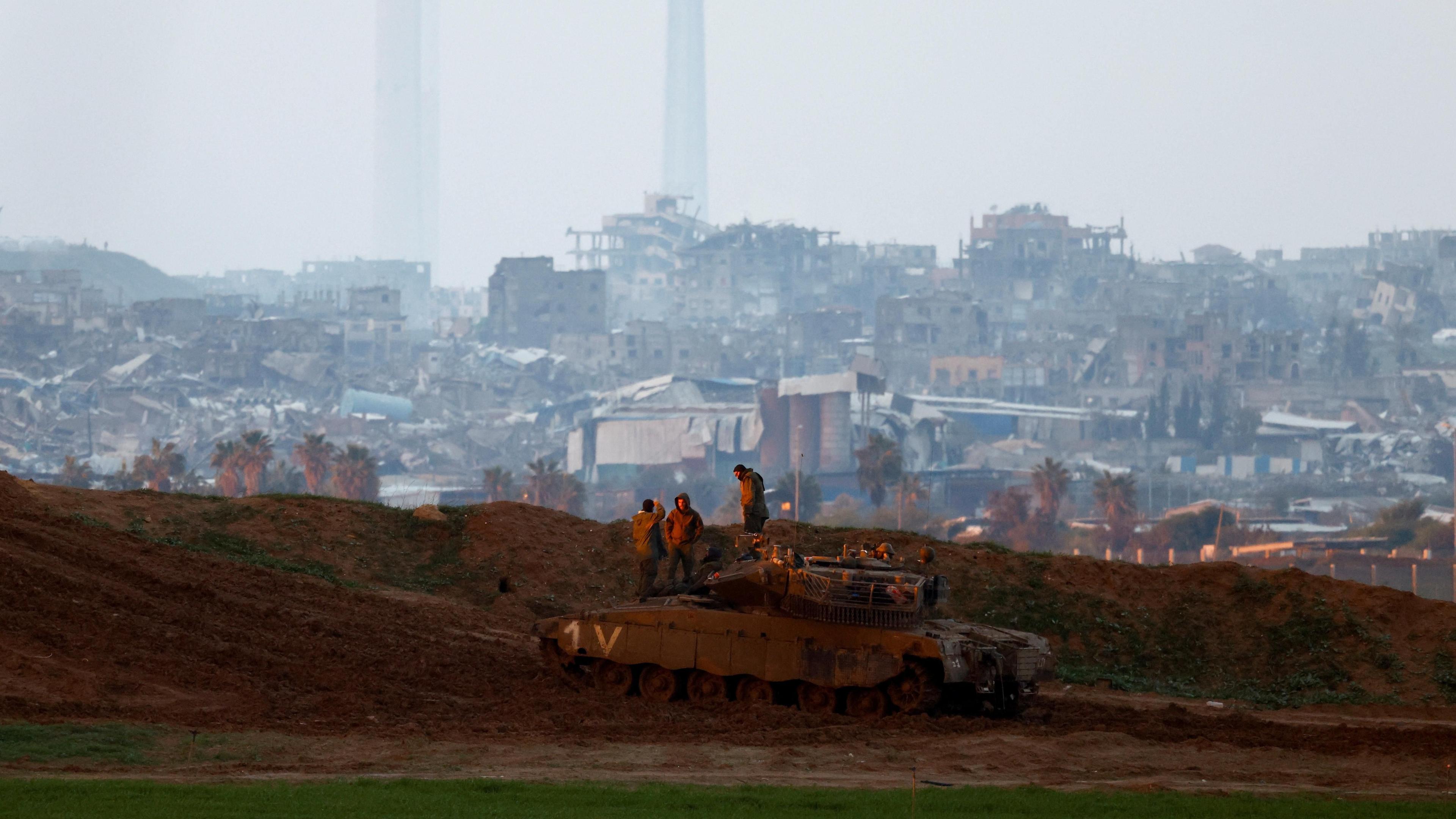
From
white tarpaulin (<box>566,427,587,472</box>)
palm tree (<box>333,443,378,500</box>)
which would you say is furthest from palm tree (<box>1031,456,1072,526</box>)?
white tarpaulin (<box>566,427,587,472</box>)

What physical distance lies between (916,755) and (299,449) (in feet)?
281

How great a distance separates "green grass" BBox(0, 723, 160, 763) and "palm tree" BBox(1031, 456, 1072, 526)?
88412 mm

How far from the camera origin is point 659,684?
18125 mm

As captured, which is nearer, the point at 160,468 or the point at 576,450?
the point at 160,468

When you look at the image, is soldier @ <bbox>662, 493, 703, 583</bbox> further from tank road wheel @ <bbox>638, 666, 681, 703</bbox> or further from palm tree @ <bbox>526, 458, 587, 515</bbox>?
palm tree @ <bbox>526, 458, 587, 515</bbox>

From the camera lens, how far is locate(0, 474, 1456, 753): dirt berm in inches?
631

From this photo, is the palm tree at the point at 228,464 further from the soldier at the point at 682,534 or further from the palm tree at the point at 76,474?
the soldier at the point at 682,534

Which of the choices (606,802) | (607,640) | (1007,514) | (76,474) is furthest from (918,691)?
(76,474)

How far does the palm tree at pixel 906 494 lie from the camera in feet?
324

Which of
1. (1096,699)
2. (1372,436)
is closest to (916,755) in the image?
(1096,699)

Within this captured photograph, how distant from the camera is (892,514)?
102 metres

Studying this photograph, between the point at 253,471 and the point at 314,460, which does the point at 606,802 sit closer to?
the point at 253,471

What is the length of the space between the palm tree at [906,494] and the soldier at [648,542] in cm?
7565

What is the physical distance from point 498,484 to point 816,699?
89.5 meters
